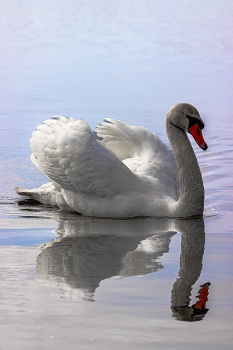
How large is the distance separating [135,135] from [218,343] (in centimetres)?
474

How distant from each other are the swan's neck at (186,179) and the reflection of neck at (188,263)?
0.18 m

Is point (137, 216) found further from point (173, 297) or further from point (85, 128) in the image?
point (173, 297)

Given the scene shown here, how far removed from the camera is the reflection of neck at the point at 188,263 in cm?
488

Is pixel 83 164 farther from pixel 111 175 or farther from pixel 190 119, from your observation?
pixel 190 119

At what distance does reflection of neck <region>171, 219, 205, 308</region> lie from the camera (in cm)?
488

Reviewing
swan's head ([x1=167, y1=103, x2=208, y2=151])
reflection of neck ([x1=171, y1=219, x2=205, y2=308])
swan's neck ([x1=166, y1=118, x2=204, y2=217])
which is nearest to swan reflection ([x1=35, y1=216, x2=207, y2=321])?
reflection of neck ([x1=171, y1=219, x2=205, y2=308])

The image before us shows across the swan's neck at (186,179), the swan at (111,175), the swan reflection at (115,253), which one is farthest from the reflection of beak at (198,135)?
the swan reflection at (115,253)

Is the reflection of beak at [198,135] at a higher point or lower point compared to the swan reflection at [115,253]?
higher

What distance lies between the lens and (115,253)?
600 centimetres

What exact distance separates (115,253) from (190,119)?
84.8 inches

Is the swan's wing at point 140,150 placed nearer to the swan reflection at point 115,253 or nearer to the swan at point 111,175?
the swan at point 111,175

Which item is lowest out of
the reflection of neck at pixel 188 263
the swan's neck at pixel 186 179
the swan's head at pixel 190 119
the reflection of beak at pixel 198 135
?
the reflection of neck at pixel 188 263

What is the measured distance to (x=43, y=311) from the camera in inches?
178

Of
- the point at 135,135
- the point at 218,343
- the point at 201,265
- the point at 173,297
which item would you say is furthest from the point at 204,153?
the point at 218,343
